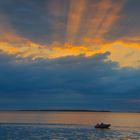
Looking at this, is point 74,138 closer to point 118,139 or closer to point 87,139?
point 87,139

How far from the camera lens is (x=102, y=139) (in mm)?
68562

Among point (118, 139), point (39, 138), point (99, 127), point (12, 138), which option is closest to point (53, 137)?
point (39, 138)

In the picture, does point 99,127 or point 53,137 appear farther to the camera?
point 99,127

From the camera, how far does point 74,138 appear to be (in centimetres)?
6700

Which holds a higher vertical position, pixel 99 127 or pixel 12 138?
pixel 99 127

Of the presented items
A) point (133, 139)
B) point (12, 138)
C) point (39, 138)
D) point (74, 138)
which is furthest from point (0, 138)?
point (133, 139)

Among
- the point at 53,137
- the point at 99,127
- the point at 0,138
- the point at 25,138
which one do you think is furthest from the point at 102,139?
the point at 99,127

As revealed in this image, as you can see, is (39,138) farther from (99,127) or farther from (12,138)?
(99,127)

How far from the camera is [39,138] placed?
218 ft

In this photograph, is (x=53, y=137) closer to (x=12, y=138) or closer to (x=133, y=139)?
(x=12, y=138)

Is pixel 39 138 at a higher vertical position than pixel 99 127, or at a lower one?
lower

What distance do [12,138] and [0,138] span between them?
2.30 m

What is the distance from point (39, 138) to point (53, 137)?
9.97 ft

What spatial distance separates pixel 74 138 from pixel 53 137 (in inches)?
169
